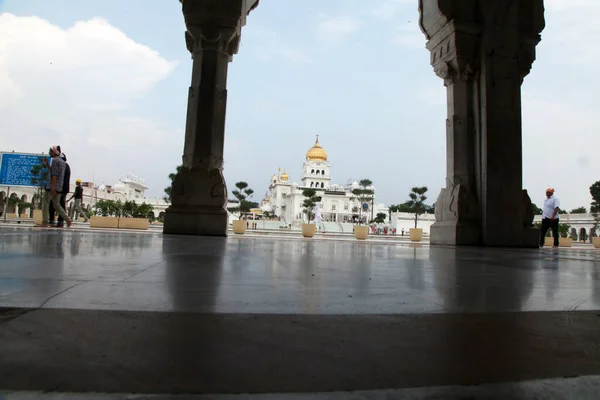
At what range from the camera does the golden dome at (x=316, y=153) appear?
87062mm

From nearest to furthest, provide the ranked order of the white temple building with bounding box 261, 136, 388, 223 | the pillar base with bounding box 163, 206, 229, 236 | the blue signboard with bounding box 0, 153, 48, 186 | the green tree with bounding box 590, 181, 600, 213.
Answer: the pillar base with bounding box 163, 206, 229, 236 → the blue signboard with bounding box 0, 153, 48, 186 → the green tree with bounding box 590, 181, 600, 213 → the white temple building with bounding box 261, 136, 388, 223

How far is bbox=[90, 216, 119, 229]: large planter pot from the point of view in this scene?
11.7m

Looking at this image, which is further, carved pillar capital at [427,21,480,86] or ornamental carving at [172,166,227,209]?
carved pillar capital at [427,21,480,86]

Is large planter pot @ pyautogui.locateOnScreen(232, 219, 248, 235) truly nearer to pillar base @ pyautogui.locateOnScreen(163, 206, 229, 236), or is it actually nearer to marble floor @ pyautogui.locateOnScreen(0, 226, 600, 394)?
pillar base @ pyautogui.locateOnScreen(163, 206, 229, 236)

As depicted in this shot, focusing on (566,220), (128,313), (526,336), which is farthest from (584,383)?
(566,220)

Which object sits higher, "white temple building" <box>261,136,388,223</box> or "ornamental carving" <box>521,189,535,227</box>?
"white temple building" <box>261,136,388,223</box>

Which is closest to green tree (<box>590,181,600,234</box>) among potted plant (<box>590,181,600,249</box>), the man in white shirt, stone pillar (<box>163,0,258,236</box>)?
potted plant (<box>590,181,600,249</box>)

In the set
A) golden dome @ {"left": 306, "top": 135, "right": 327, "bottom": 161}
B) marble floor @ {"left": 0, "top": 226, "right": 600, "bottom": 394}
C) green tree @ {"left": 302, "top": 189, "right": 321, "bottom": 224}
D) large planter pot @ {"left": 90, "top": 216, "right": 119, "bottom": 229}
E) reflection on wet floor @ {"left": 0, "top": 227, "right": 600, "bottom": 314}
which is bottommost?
marble floor @ {"left": 0, "top": 226, "right": 600, "bottom": 394}

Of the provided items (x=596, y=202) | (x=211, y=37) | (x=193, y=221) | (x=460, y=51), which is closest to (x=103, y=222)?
(x=193, y=221)

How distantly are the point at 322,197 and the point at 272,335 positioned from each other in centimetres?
8118

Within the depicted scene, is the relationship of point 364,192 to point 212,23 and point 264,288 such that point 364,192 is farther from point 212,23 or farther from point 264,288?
point 264,288

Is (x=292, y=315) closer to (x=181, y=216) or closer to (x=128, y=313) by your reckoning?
(x=128, y=313)

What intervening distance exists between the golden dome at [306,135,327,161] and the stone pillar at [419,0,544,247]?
80.5 meters

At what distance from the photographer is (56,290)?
1.30m
